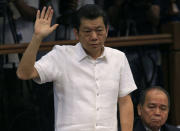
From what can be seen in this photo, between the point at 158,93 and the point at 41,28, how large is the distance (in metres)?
1.27

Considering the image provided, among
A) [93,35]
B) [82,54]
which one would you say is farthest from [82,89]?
[93,35]

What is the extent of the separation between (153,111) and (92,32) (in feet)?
3.41

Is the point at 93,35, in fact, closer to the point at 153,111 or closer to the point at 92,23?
the point at 92,23

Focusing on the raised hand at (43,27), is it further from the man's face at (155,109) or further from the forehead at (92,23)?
the man's face at (155,109)

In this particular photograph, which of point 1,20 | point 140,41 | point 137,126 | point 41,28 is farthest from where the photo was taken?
point 140,41

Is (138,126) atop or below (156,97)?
below

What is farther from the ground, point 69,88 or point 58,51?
point 58,51

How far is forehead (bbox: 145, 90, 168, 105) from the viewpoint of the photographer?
3168mm

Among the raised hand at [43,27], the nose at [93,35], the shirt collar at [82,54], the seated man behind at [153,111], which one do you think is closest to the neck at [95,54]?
the shirt collar at [82,54]

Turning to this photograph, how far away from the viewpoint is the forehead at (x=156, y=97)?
3.17 m

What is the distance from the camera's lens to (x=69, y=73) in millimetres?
2486

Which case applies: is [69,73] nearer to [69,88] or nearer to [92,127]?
[69,88]

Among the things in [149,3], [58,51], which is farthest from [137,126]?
[149,3]

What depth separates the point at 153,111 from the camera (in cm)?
315
